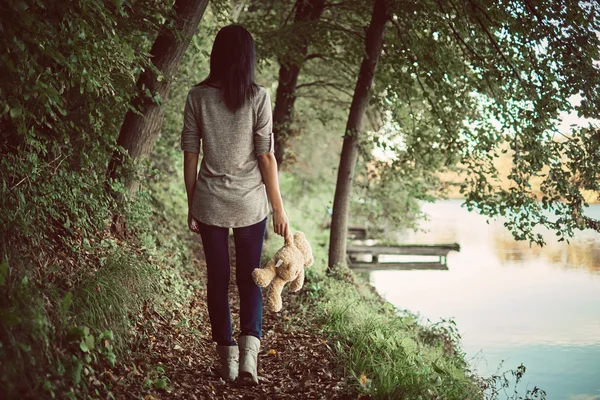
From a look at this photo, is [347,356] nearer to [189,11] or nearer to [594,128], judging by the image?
[189,11]

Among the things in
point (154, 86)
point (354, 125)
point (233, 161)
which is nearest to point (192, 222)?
point (233, 161)

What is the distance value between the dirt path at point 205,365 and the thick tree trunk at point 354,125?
3.47 metres

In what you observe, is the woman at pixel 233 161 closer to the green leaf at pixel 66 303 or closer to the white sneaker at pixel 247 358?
the white sneaker at pixel 247 358

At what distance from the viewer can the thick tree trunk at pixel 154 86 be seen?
5367mm

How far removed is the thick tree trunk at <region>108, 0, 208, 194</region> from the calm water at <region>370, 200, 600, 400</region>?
5916 millimetres

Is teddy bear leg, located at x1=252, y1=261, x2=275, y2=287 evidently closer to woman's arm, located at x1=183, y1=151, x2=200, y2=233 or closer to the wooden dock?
woman's arm, located at x1=183, y1=151, x2=200, y2=233

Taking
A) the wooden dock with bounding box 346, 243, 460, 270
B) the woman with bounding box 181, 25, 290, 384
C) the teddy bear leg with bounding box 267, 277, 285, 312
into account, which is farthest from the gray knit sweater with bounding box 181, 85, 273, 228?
the wooden dock with bounding box 346, 243, 460, 270

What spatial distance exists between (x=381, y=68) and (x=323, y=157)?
42.5ft

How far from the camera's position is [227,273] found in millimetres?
3486

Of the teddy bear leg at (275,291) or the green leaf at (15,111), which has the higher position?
the green leaf at (15,111)

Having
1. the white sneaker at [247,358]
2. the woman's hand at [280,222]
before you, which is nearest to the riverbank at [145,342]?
the white sneaker at [247,358]

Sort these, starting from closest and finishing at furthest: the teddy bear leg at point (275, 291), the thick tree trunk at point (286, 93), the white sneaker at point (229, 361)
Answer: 1. the white sneaker at point (229, 361)
2. the teddy bear leg at point (275, 291)
3. the thick tree trunk at point (286, 93)

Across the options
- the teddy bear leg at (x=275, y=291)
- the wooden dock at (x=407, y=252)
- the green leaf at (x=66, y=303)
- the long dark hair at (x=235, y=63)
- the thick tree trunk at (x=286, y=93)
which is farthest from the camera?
the wooden dock at (x=407, y=252)

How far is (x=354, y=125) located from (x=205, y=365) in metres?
5.48
